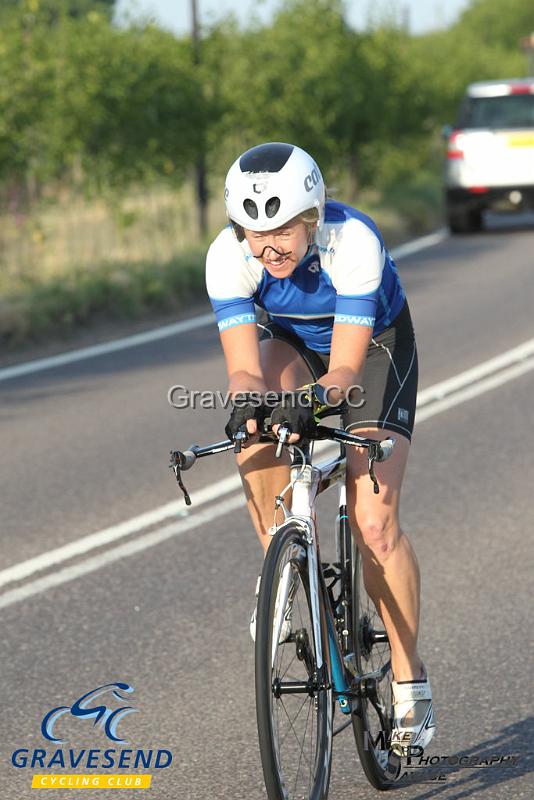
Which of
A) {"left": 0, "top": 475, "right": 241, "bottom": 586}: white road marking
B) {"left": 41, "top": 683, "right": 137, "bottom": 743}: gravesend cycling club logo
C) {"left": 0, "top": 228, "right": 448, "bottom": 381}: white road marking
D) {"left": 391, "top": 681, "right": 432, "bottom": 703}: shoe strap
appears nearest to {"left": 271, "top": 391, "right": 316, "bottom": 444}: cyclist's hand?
{"left": 391, "top": 681, "right": 432, "bottom": 703}: shoe strap

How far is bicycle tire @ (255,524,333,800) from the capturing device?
351 cm

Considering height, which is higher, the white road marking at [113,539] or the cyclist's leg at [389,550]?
the cyclist's leg at [389,550]

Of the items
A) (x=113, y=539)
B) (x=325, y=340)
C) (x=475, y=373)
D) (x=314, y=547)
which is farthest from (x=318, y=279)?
(x=475, y=373)

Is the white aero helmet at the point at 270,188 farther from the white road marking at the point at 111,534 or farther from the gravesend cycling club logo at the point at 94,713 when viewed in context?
the white road marking at the point at 111,534

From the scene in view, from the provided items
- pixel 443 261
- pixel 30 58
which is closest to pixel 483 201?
pixel 443 261

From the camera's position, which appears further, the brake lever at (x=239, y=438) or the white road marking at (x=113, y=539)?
the white road marking at (x=113, y=539)

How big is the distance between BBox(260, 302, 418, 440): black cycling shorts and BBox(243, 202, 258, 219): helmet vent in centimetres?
56

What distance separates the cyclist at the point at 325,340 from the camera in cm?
386

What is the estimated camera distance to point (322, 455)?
859 centimetres

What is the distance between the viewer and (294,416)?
11.9 feet

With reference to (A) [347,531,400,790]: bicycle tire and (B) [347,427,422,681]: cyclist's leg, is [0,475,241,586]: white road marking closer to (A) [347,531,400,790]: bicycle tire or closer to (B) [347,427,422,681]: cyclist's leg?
(A) [347,531,400,790]: bicycle tire

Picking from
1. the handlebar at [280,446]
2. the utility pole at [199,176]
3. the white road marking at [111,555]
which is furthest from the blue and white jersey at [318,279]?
the utility pole at [199,176]

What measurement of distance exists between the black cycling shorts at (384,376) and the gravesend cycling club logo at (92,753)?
4.07ft

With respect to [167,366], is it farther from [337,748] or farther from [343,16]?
[343,16]
